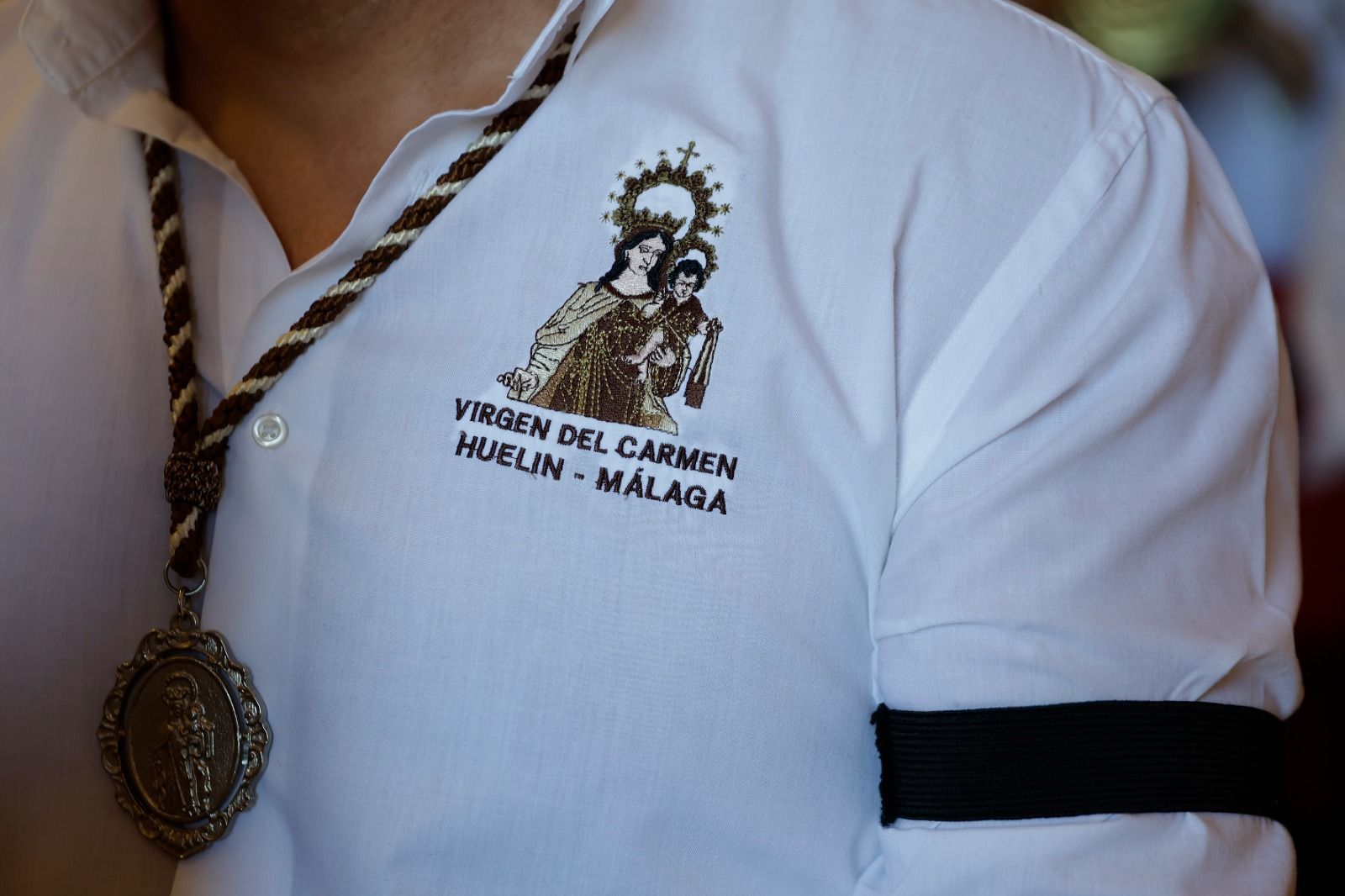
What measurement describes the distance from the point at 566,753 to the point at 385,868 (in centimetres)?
14

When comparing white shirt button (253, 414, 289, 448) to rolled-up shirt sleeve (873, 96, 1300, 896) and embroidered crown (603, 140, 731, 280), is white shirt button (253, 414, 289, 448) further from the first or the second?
rolled-up shirt sleeve (873, 96, 1300, 896)

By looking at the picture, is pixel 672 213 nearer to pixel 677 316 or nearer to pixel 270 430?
pixel 677 316

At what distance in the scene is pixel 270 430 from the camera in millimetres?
810

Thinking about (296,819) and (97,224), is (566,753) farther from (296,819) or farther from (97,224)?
(97,224)

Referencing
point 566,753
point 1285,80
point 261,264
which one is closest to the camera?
point 566,753

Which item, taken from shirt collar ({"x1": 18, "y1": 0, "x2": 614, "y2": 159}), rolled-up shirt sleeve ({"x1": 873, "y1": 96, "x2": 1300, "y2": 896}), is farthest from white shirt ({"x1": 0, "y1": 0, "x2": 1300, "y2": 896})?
shirt collar ({"x1": 18, "y1": 0, "x2": 614, "y2": 159})

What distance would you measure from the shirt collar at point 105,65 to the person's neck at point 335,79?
0.04 meters

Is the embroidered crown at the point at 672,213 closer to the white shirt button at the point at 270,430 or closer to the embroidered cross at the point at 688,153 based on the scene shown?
the embroidered cross at the point at 688,153

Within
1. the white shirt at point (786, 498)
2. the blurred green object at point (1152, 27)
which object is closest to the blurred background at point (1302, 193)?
the blurred green object at point (1152, 27)

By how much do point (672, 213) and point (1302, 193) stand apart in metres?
1.45

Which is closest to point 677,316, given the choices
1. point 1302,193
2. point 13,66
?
point 13,66

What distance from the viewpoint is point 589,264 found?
0.78 meters

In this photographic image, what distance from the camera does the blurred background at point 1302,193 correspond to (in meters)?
1.71

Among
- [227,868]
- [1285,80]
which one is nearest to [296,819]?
[227,868]
